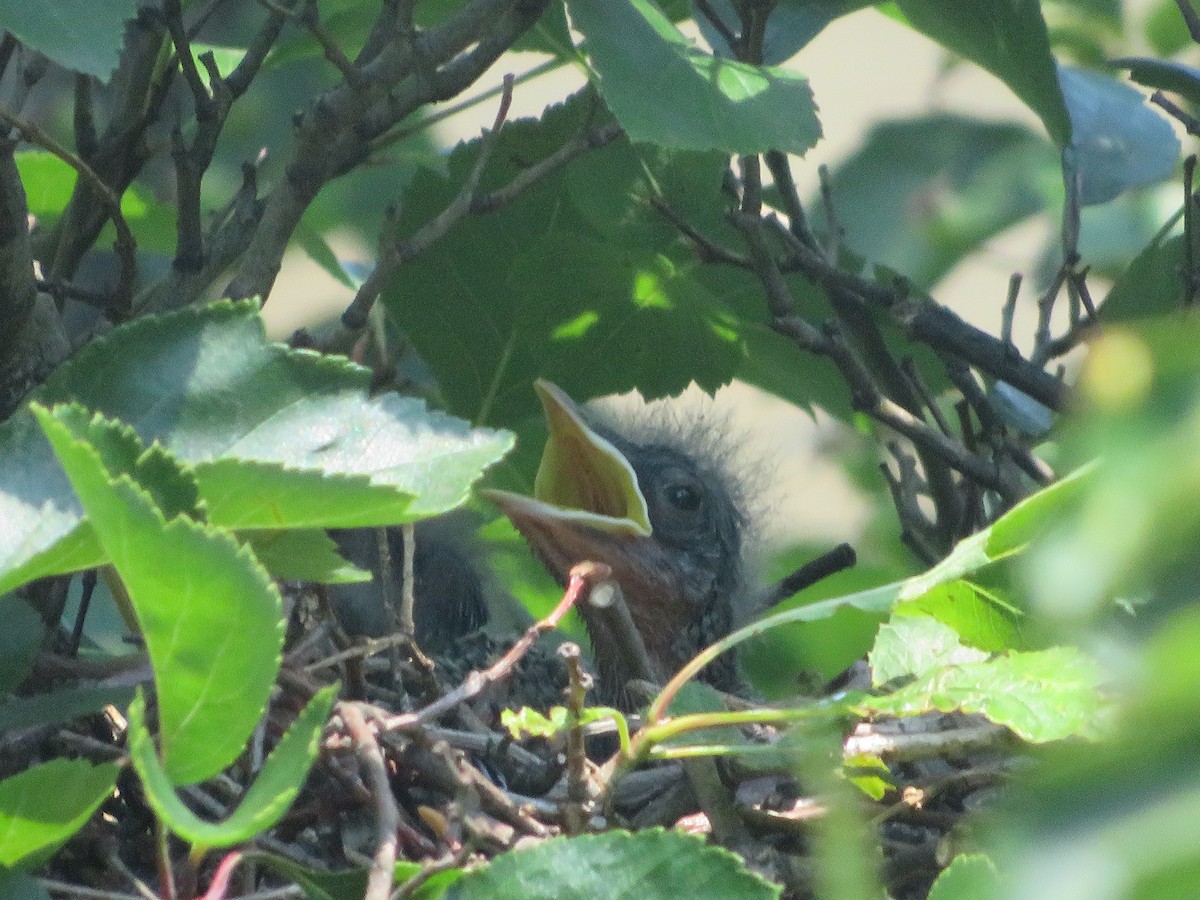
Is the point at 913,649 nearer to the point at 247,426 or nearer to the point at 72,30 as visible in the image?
the point at 247,426

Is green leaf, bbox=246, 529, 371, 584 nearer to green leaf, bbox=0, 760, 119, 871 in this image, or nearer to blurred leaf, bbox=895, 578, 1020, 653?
green leaf, bbox=0, 760, 119, 871

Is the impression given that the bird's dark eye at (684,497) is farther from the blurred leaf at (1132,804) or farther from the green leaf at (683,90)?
the blurred leaf at (1132,804)

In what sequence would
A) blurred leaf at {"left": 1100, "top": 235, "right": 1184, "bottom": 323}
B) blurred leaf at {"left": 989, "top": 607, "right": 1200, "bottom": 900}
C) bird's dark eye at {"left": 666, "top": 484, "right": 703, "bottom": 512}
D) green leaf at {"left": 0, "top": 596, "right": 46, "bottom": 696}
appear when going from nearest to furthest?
blurred leaf at {"left": 989, "top": 607, "right": 1200, "bottom": 900} → green leaf at {"left": 0, "top": 596, "right": 46, "bottom": 696} → blurred leaf at {"left": 1100, "top": 235, "right": 1184, "bottom": 323} → bird's dark eye at {"left": 666, "top": 484, "right": 703, "bottom": 512}

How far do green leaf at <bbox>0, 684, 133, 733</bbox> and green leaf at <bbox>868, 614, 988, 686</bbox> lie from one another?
361 mm

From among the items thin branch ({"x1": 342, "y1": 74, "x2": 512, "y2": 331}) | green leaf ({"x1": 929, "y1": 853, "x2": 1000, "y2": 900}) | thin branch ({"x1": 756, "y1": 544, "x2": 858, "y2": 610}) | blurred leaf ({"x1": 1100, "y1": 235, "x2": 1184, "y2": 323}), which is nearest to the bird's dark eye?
thin branch ({"x1": 756, "y1": 544, "x2": 858, "y2": 610})

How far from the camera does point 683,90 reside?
2.79 feet

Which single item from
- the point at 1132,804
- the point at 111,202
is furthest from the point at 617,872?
the point at 111,202

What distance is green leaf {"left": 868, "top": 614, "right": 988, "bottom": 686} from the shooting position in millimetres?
686

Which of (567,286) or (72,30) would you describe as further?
(567,286)

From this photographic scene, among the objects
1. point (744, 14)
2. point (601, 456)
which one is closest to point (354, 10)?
point (744, 14)

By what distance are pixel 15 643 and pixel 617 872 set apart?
312mm

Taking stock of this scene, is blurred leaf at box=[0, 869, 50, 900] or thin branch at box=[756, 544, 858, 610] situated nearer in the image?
blurred leaf at box=[0, 869, 50, 900]

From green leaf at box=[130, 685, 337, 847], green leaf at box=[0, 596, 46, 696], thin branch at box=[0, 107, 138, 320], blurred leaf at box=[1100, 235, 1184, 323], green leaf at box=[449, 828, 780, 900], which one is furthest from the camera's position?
blurred leaf at box=[1100, 235, 1184, 323]

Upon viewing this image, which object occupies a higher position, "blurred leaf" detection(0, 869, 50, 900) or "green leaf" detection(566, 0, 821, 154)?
A: "green leaf" detection(566, 0, 821, 154)
